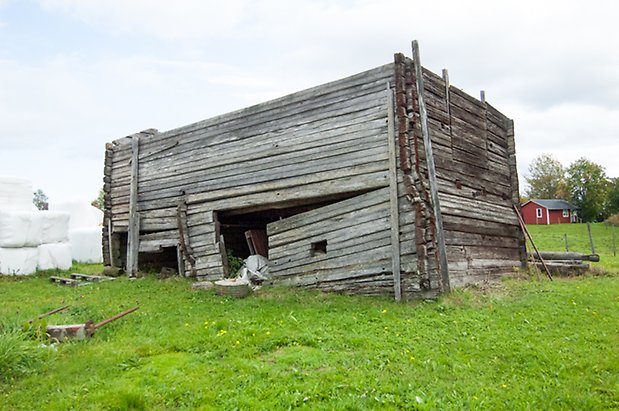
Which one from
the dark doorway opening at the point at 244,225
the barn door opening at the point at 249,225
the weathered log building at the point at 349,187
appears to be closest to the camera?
the weathered log building at the point at 349,187

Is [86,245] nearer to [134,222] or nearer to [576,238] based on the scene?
[134,222]

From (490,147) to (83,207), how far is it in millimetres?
22665

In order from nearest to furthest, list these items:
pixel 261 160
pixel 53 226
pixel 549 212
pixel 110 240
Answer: pixel 261 160 < pixel 110 240 < pixel 53 226 < pixel 549 212

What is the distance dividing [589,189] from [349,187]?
5097 centimetres

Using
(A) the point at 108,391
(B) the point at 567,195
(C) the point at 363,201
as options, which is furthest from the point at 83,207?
(B) the point at 567,195

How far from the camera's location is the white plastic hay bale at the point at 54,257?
16.7 m

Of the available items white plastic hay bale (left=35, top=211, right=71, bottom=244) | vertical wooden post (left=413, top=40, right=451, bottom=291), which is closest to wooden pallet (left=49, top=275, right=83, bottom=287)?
white plastic hay bale (left=35, top=211, right=71, bottom=244)

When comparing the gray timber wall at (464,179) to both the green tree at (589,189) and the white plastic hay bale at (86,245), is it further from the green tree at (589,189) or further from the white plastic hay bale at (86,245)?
the green tree at (589,189)

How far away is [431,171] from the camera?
10047 mm

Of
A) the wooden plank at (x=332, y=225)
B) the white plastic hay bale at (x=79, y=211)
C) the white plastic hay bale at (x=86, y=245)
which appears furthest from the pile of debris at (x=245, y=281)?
the white plastic hay bale at (x=79, y=211)

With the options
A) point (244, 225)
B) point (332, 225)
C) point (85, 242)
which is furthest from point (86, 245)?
point (332, 225)

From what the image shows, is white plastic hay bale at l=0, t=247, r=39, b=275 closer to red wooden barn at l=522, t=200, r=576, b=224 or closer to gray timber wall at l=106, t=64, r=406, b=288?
gray timber wall at l=106, t=64, r=406, b=288

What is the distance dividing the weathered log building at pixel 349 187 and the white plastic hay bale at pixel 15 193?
503cm

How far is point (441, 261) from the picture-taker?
9719 millimetres
